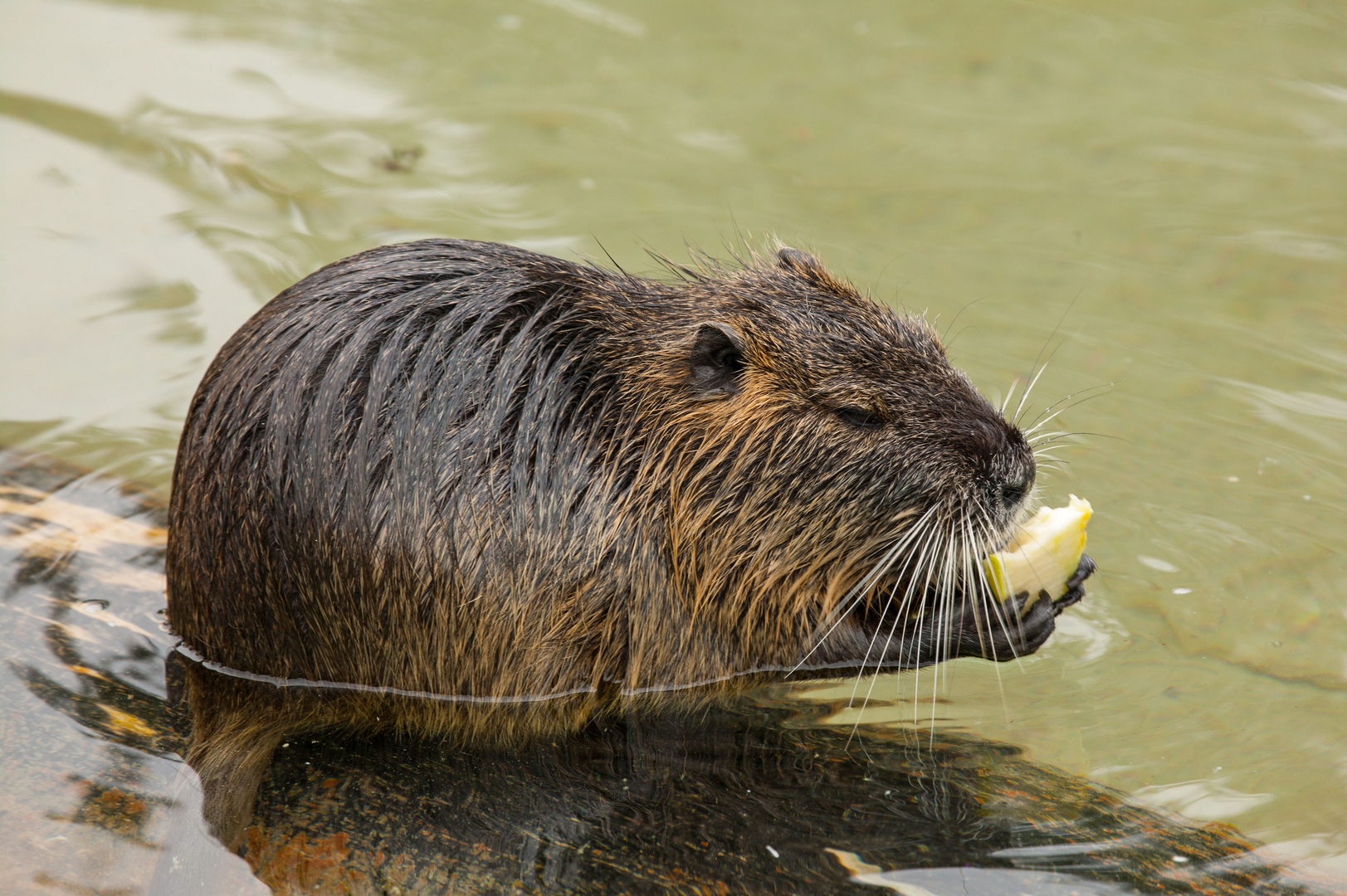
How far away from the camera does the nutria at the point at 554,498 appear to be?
A: 3268mm

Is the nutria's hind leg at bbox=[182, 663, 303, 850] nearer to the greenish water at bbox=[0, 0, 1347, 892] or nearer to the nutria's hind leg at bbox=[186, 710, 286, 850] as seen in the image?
the nutria's hind leg at bbox=[186, 710, 286, 850]

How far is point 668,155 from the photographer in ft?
21.4

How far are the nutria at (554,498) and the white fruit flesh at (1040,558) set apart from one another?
0.06 meters

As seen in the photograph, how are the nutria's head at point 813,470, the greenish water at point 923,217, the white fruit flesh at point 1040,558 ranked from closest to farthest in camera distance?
the nutria's head at point 813,470 < the white fruit flesh at point 1040,558 < the greenish water at point 923,217

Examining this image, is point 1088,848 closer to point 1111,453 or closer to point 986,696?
point 986,696

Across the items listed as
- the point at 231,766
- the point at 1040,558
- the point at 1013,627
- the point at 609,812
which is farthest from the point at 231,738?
the point at 1040,558

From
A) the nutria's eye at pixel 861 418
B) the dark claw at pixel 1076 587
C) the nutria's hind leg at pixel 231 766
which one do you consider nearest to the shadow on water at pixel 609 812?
the nutria's hind leg at pixel 231 766

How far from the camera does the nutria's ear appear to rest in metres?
3.50

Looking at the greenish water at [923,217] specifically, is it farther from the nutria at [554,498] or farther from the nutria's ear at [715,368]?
the nutria's ear at [715,368]

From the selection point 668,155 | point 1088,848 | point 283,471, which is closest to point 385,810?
point 283,471

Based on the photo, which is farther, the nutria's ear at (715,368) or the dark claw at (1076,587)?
the dark claw at (1076,587)

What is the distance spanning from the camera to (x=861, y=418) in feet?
11.5

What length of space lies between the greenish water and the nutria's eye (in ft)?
2.71

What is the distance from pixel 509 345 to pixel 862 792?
1.41 meters
